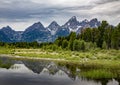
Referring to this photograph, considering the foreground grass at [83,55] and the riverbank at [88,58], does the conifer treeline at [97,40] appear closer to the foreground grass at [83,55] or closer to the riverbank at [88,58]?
the foreground grass at [83,55]

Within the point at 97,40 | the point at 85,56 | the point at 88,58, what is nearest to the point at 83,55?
the point at 85,56

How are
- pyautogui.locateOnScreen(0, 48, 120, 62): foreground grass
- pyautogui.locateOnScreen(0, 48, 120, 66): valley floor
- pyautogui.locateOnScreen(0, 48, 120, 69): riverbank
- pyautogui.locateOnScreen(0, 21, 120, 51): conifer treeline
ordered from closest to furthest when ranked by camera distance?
pyautogui.locateOnScreen(0, 48, 120, 69): riverbank < pyautogui.locateOnScreen(0, 48, 120, 66): valley floor < pyautogui.locateOnScreen(0, 48, 120, 62): foreground grass < pyautogui.locateOnScreen(0, 21, 120, 51): conifer treeline

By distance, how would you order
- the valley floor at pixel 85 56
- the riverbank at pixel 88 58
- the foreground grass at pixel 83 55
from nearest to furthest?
the riverbank at pixel 88 58 < the valley floor at pixel 85 56 < the foreground grass at pixel 83 55

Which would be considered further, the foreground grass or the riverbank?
the foreground grass

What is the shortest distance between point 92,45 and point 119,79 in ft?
311

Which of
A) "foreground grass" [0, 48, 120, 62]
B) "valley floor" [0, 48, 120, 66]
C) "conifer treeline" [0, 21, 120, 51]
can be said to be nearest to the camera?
"valley floor" [0, 48, 120, 66]

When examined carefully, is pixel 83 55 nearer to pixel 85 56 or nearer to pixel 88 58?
pixel 85 56

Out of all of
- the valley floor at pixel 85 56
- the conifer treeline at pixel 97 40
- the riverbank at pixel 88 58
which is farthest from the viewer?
the conifer treeline at pixel 97 40

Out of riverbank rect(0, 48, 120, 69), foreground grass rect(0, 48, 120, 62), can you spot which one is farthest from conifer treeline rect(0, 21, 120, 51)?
riverbank rect(0, 48, 120, 69)

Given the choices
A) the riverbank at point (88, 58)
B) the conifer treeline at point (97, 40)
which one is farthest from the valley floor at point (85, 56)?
the conifer treeline at point (97, 40)

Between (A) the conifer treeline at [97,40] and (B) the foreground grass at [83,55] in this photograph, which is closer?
(B) the foreground grass at [83,55]

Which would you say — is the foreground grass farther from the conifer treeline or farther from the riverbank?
the conifer treeline

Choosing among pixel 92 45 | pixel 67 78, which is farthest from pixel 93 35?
pixel 67 78

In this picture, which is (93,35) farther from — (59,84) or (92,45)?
(59,84)
